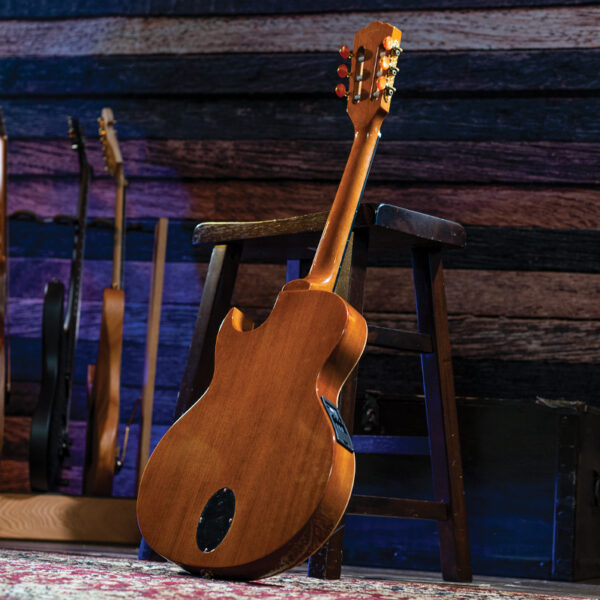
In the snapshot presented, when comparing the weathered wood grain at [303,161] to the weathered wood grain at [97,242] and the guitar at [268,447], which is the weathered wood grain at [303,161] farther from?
the guitar at [268,447]

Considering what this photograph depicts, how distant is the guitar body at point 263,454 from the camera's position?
1.17m

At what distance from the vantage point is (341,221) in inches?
57.9

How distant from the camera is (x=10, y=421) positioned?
2.71 meters

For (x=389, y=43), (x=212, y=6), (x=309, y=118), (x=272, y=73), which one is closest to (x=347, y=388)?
(x=389, y=43)

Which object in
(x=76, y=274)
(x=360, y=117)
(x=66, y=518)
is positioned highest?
(x=360, y=117)

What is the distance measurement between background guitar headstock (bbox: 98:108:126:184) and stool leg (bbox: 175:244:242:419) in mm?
820

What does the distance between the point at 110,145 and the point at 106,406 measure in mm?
732

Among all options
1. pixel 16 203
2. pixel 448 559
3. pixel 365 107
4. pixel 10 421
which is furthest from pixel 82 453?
pixel 365 107

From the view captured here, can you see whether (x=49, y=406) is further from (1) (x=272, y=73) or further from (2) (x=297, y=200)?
(1) (x=272, y=73)

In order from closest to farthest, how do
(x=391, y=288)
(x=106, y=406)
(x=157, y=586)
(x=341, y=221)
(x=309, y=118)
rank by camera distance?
(x=157, y=586) → (x=341, y=221) → (x=106, y=406) → (x=391, y=288) → (x=309, y=118)

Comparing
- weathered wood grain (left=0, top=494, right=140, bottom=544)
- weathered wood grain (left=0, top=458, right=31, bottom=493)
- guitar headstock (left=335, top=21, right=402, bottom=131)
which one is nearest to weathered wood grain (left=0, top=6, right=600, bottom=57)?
guitar headstock (left=335, top=21, right=402, bottom=131)

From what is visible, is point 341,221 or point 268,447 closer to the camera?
point 268,447

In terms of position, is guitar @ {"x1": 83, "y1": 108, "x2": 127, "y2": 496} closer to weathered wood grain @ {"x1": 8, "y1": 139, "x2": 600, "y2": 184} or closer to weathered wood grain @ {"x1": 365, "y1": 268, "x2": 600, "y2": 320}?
weathered wood grain @ {"x1": 8, "y1": 139, "x2": 600, "y2": 184}

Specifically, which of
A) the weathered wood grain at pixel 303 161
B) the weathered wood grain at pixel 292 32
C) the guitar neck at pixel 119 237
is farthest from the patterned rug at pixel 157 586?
the weathered wood grain at pixel 292 32
